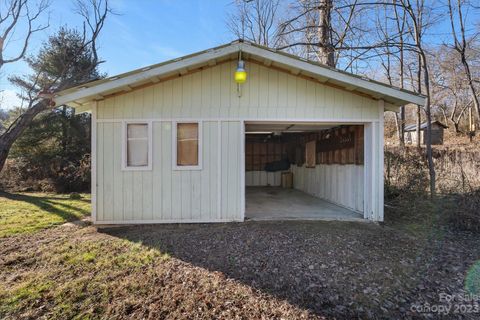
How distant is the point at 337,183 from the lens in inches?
281

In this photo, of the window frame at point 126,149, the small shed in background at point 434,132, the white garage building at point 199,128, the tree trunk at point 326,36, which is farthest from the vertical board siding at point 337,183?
the small shed in background at point 434,132

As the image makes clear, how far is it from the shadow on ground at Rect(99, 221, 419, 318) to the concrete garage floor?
48 cm

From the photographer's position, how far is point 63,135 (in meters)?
13.0

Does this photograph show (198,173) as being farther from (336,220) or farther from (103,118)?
(336,220)

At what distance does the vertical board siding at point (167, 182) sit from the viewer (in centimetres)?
519

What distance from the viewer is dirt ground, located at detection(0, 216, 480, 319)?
2600 millimetres

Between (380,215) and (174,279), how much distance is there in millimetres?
4311

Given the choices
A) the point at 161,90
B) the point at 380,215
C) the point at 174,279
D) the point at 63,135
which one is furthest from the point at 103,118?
the point at 63,135

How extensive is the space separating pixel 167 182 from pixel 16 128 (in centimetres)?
1033

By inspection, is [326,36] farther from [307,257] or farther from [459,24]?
[307,257]

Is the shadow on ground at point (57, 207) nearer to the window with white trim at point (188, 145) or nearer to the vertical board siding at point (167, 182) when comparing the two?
the vertical board siding at point (167, 182)

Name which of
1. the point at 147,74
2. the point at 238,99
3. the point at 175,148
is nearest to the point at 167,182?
the point at 175,148

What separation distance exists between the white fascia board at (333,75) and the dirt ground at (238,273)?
2479 mm

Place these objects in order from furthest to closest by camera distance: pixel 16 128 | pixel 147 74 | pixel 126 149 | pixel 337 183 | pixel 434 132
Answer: pixel 434 132 → pixel 16 128 → pixel 337 183 → pixel 126 149 → pixel 147 74
